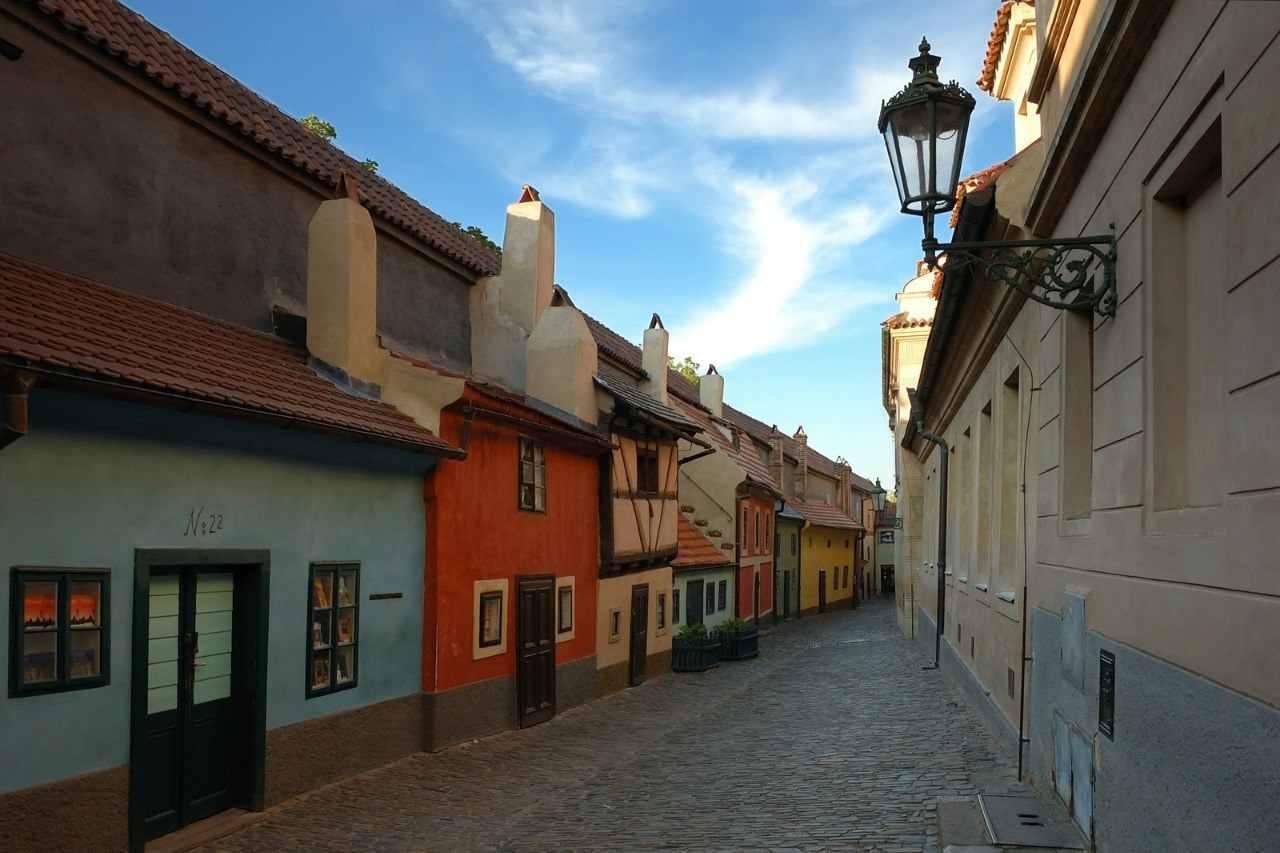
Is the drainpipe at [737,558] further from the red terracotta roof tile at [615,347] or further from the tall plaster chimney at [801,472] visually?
the tall plaster chimney at [801,472]

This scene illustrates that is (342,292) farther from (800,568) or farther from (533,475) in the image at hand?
(800,568)

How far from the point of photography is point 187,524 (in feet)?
27.4

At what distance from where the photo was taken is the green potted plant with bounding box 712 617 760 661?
24516 millimetres

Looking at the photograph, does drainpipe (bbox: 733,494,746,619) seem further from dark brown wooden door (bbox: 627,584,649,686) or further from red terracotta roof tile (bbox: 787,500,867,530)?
red terracotta roof tile (bbox: 787,500,867,530)

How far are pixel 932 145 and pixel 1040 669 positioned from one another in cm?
384

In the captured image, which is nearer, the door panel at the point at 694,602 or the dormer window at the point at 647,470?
the dormer window at the point at 647,470

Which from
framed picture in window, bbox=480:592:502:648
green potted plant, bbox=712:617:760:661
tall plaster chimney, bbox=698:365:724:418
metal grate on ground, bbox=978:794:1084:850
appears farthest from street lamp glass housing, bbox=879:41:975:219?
tall plaster chimney, bbox=698:365:724:418

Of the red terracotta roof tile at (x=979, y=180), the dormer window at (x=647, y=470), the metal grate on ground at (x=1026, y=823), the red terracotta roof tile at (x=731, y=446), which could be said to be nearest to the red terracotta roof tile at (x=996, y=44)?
the red terracotta roof tile at (x=979, y=180)

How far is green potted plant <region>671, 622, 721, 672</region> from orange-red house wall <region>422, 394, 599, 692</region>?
6234mm

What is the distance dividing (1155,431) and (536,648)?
35.4ft

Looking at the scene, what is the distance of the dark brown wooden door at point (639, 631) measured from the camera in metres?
19.4

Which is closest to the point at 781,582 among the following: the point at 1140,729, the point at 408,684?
the point at 408,684

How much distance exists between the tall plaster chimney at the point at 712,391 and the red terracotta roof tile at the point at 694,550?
8.28m

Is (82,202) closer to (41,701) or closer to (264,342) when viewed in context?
(264,342)
